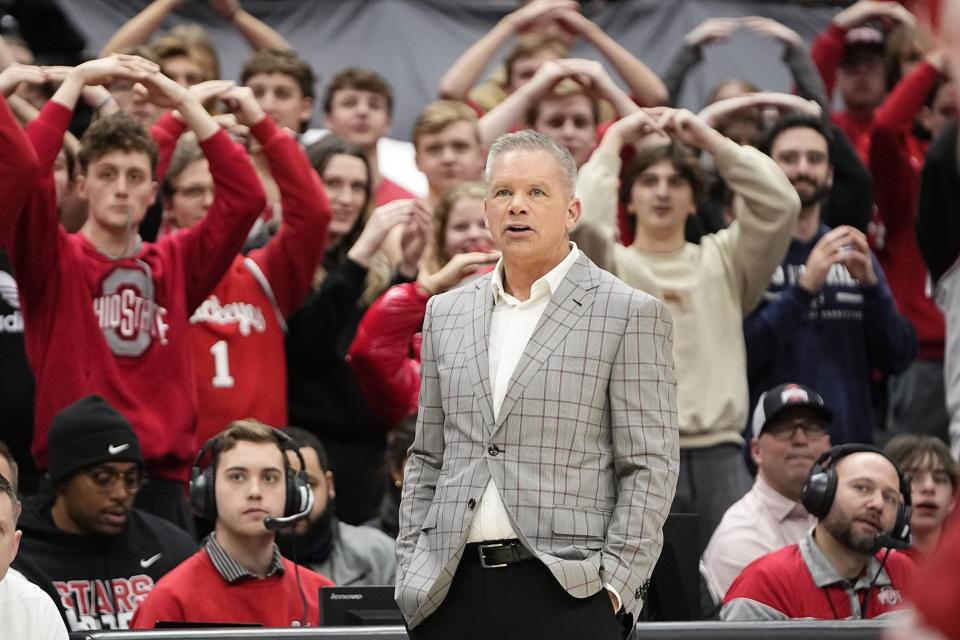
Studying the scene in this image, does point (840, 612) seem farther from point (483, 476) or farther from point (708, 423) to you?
→ point (483, 476)

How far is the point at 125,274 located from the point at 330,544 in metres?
1.20

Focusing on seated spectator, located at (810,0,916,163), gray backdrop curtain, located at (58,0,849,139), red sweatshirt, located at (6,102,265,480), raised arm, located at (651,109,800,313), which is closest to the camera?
red sweatshirt, located at (6,102,265,480)

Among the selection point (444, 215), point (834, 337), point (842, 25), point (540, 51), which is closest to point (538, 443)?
point (444, 215)

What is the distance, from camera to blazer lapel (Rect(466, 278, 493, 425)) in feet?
12.2

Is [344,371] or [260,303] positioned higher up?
[260,303]

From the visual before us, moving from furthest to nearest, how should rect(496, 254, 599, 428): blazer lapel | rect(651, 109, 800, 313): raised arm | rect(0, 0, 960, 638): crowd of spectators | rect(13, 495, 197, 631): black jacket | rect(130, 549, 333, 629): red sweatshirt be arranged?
rect(651, 109, 800, 313): raised arm
rect(0, 0, 960, 638): crowd of spectators
rect(13, 495, 197, 631): black jacket
rect(130, 549, 333, 629): red sweatshirt
rect(496, 254, 599, 428): blazer lapel

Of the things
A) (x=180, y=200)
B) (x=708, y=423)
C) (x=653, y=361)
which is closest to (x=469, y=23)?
(x=180, y=200)

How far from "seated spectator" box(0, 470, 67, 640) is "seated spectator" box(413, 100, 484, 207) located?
3.29 meters

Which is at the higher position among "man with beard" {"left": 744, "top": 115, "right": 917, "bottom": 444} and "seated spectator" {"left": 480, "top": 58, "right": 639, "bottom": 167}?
"seated spectator" {"left": 480, "top": 58, "right": 639, "bottom": 167}

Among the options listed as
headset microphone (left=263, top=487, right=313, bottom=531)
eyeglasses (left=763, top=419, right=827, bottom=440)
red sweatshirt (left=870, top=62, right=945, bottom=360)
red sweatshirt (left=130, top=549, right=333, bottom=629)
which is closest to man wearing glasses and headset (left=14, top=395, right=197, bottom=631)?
red sweatshirt (left=130, top=549, right=333, bottom=629)

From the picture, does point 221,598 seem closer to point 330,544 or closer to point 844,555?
point 330,544

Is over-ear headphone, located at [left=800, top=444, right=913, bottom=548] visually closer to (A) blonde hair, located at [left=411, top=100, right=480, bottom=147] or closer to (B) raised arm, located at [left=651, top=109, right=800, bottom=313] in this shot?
(B) raised arm, located at [left=651, top=109, right=800, bottom=313]

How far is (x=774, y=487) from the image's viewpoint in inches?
246

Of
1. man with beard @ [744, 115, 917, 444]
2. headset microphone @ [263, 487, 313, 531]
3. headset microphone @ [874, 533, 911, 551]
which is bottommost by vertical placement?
headset microphone @ [874, 533, 911, 551]
